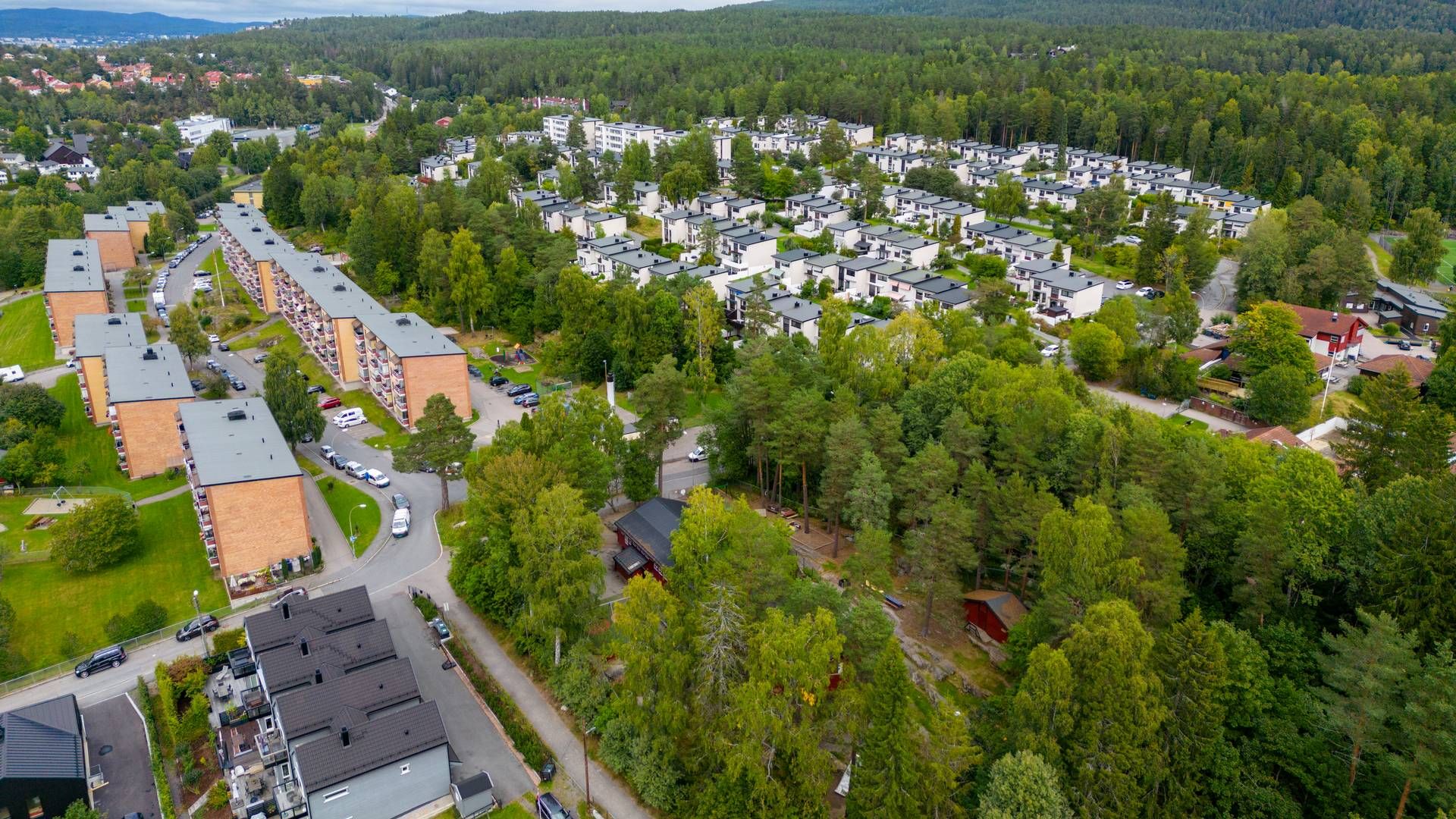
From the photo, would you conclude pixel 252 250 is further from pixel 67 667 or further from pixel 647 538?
pixel 647 538

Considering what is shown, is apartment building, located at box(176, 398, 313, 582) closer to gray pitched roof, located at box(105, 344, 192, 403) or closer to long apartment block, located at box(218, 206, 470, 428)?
gray pitched roof, located at box(105, 344, 192, 403)

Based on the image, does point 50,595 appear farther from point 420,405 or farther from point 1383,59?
point 1383,59

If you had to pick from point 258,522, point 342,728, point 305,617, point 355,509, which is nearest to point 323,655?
point 305,617

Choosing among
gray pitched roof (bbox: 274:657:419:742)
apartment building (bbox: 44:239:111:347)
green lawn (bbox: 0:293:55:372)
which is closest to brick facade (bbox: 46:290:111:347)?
apartment building (bbox: 44:239:111:347)

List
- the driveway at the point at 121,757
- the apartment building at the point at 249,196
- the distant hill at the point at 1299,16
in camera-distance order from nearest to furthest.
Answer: the driveway at the point at 121,757
the apartment building at the point at 249,196
the distant hill at the point at 1299,16

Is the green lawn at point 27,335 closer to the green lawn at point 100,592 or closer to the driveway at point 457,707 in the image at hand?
the green lawn at point 100,592

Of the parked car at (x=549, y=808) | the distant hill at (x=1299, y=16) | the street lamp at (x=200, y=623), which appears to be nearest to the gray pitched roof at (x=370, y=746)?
the parked car at (x=549, y=808)
